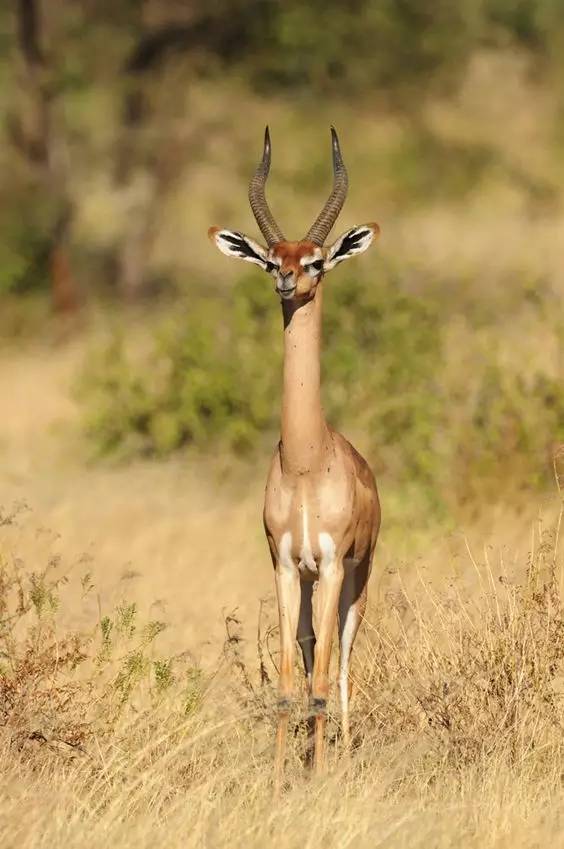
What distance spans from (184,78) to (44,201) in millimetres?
2861

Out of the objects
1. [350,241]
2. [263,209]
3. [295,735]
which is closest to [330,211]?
[350,241]

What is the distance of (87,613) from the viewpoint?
8.75 metres

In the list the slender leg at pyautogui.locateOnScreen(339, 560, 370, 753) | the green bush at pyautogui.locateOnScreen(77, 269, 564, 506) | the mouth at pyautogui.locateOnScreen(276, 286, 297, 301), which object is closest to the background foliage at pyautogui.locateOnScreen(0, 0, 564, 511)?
the green bush at pyautogui.locateOnScreen(77, 269, 564, 506)

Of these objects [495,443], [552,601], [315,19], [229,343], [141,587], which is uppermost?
[315,19]

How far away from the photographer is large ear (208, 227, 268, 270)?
6.48m

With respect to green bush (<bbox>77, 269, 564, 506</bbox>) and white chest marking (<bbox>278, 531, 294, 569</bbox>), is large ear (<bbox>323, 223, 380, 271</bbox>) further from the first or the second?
green bush (<bbox>77, 269, 564, 506</bbox>)

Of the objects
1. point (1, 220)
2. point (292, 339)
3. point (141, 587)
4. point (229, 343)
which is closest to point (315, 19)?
point (1, 220)

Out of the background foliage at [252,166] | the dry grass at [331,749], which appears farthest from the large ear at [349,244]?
the background foliage at [252,166]

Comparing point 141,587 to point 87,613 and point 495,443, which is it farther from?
point 495,443

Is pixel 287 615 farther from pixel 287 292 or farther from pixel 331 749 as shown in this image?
pixel 287 292

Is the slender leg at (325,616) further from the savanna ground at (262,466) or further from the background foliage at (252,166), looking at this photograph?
the background foliage at (252,166)

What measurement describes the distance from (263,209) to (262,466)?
257 inches

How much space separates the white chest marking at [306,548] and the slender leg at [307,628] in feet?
1.14

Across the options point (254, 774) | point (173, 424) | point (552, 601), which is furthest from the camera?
point (173, 424)
